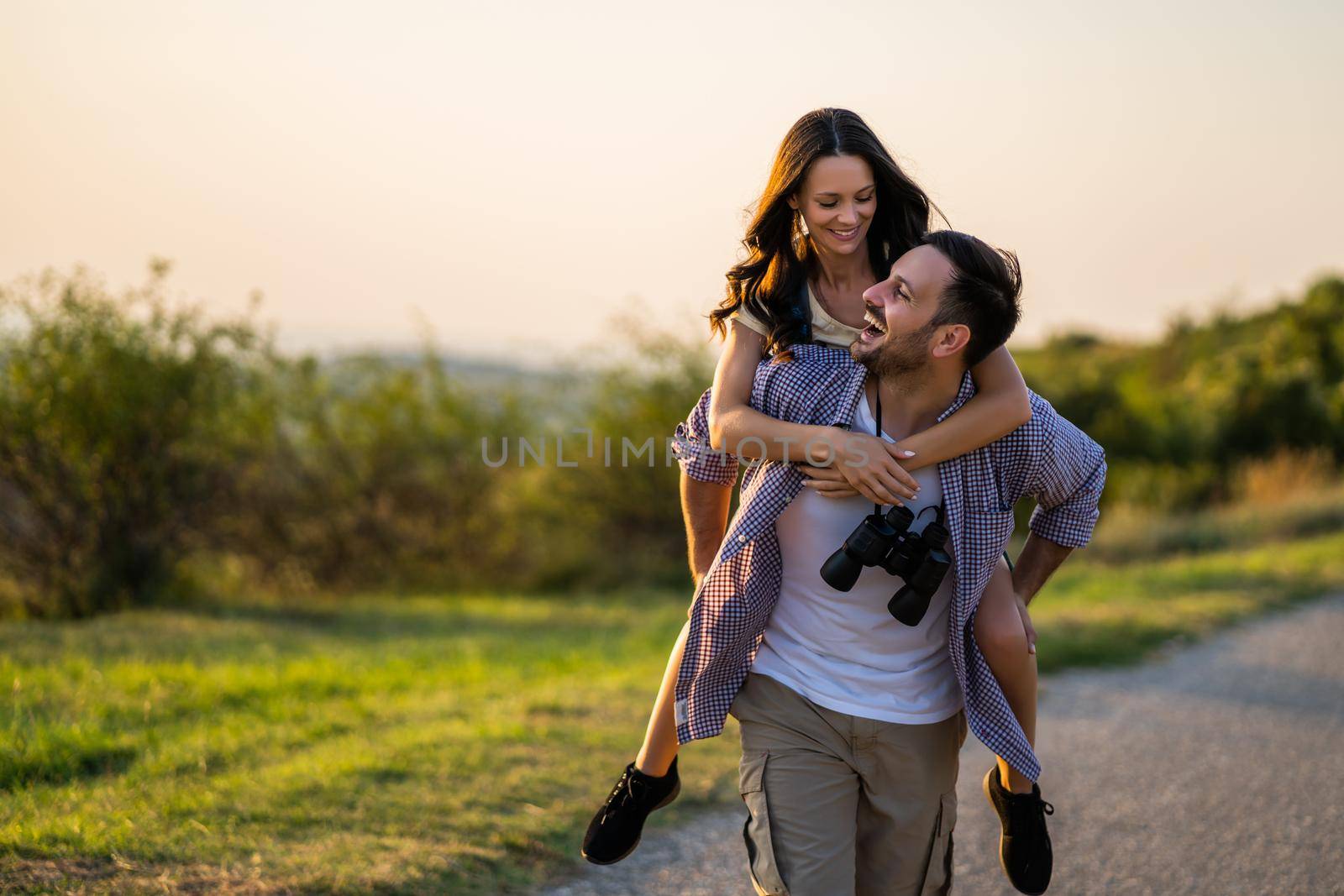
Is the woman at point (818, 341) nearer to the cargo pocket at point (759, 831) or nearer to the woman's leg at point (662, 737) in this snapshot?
the woman's leg at point (662, 737)

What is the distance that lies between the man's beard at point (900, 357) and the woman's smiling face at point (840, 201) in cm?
47

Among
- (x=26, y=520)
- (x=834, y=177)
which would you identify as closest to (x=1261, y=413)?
(x=26, y=520)

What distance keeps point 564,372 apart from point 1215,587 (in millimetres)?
7907

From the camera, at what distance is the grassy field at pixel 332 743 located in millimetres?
3807

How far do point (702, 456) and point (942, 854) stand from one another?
42.9 inches

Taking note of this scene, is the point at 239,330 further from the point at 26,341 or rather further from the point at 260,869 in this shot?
the point at 260,869

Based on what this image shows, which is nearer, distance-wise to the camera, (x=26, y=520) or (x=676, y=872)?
(x=676, y=872)

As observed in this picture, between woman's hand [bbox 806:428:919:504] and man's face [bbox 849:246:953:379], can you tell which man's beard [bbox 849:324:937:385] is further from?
woman's hand [bbox 806:428:919:504]

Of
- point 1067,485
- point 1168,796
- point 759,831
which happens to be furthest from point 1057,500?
point 1168,796

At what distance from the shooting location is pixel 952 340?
260 centimetres

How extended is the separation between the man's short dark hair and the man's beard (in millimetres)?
51

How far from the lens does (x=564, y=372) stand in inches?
585

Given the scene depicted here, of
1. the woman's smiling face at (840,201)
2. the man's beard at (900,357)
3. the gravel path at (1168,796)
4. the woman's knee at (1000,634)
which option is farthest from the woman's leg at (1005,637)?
the gravel path at (1168,796)

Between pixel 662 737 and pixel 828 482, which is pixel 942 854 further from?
pixel 828 482
